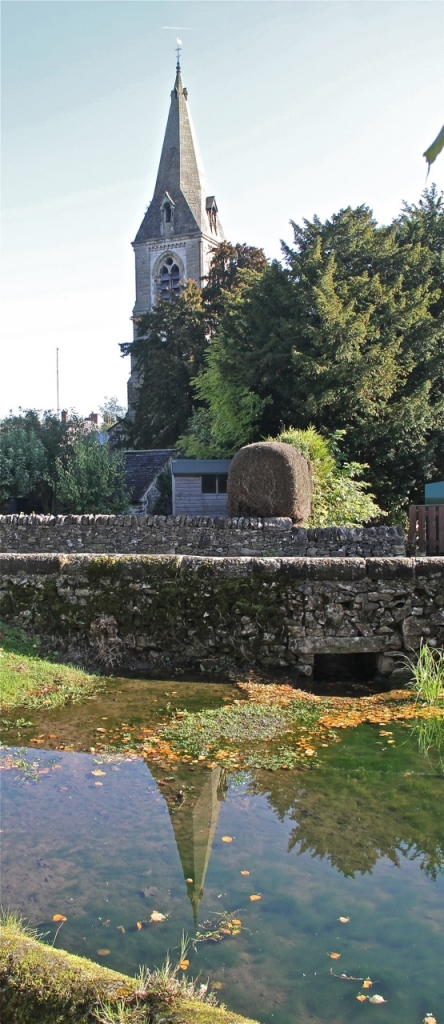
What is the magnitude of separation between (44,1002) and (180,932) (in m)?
1.15

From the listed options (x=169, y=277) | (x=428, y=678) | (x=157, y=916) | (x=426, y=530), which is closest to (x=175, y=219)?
(x=169, y=277)

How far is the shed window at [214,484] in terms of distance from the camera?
25.8 meters

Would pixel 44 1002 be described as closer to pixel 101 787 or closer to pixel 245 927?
pixel 245 927

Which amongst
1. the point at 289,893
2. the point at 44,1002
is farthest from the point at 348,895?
the point at 44,1002

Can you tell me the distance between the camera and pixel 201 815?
5.15 meters

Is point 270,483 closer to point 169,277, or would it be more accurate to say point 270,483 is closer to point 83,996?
point 83,996

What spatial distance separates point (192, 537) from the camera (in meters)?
17.3

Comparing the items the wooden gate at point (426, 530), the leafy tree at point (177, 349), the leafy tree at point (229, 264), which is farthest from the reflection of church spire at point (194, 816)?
the leafy tree at point (229, 264)

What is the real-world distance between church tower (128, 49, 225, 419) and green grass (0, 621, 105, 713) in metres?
55.3

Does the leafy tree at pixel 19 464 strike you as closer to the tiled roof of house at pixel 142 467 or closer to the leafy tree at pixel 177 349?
the tiled roof of house at pixel 142 467

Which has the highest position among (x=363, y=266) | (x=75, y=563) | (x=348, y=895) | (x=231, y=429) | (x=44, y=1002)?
(x=363, y=266)

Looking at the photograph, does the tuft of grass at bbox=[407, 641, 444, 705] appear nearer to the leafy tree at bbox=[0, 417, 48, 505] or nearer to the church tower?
the leafy tree at bbox=[0, 417, 48, 505]

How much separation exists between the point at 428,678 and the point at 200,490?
60.2ft

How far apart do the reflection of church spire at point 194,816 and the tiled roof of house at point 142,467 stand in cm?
2461
